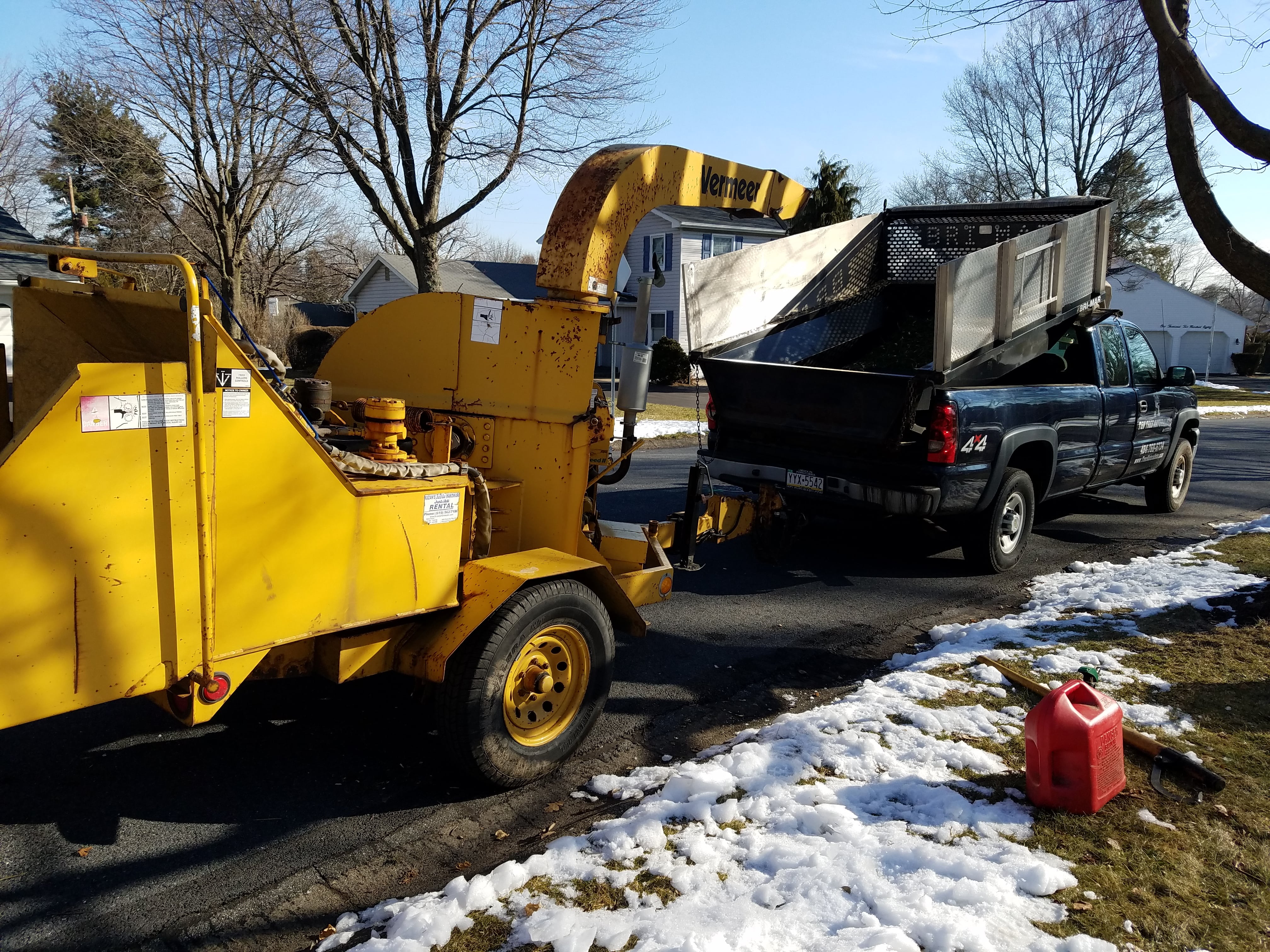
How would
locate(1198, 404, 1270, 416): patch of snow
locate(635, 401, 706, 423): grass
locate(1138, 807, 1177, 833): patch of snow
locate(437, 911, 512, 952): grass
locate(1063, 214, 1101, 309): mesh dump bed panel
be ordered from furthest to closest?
locate(1198, 404, 1270, 416): patch of snow < locate(635, 401, 706, 423): grass < locate(1063, 214, 1101, 309): mesh dump bed panel < locate(1138, 807, 1177, 833): patch of snow < locate(437, 911, 512, 952): grass

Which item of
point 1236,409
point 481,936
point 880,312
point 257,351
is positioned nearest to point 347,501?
point 257,351

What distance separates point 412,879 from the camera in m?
3.09

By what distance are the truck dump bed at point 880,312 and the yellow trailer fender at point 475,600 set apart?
10.5ft

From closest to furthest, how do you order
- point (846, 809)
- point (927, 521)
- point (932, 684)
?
point (846, 809), point (932, 684), point (927, 521)

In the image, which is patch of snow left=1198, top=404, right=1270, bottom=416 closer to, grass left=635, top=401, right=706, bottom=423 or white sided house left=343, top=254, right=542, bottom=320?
grass left=635, top=401, right=706, bottom=423

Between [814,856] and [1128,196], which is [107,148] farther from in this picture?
[1128,196]

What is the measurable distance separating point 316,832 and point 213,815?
17.5 inches

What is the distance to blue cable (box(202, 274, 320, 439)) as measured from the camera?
9.83 feet

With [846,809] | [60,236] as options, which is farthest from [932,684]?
[60,236]

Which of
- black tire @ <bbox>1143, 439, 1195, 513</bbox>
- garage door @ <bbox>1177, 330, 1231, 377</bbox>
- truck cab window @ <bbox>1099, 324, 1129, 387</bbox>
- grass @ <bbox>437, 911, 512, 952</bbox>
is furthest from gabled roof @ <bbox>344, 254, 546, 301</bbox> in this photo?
garage door @ <bbox>1177, 330, 1231, 377</bbox>

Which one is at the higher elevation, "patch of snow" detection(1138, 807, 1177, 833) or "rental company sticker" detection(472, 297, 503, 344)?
"rental company sticker" detection(472, 297, 503, 344)

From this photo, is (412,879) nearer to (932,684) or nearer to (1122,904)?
(1122,904)

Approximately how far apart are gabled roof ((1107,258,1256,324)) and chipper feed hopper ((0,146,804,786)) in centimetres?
4121

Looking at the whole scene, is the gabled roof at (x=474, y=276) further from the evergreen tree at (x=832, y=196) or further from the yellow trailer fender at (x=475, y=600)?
the yellow trailer fender at (x=475, y=600)
